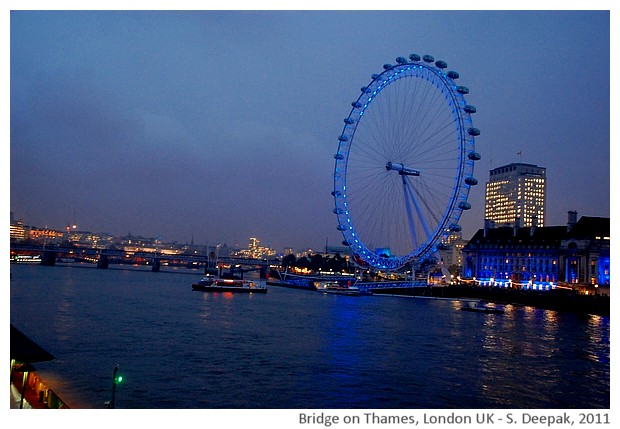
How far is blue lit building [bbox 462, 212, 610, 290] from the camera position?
125 feet

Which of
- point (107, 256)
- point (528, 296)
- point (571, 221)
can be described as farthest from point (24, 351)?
point (107, 256)

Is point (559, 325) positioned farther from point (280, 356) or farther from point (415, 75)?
point (280, 356)

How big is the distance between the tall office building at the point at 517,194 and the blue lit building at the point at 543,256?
114 ft

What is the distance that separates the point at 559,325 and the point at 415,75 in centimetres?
1181

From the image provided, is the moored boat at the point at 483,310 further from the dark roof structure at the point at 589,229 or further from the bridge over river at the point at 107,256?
the bridge over river at the point at 107,256

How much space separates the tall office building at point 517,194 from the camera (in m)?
83.9

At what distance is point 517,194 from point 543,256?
4407 cm

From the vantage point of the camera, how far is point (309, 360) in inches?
523

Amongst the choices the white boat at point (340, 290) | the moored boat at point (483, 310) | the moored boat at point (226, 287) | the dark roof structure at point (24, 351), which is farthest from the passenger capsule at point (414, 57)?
the dark roof structure at point (24, 351)

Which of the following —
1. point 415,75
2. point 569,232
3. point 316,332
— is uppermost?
point 415,75

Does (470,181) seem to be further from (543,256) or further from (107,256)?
(107,256)

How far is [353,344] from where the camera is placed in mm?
16094

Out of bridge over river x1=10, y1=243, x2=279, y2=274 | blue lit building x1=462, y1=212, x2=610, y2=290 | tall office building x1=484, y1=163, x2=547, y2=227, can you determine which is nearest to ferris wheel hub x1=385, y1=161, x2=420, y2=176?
blue lit building x1=462, y1=212, x2=610, y2=290
